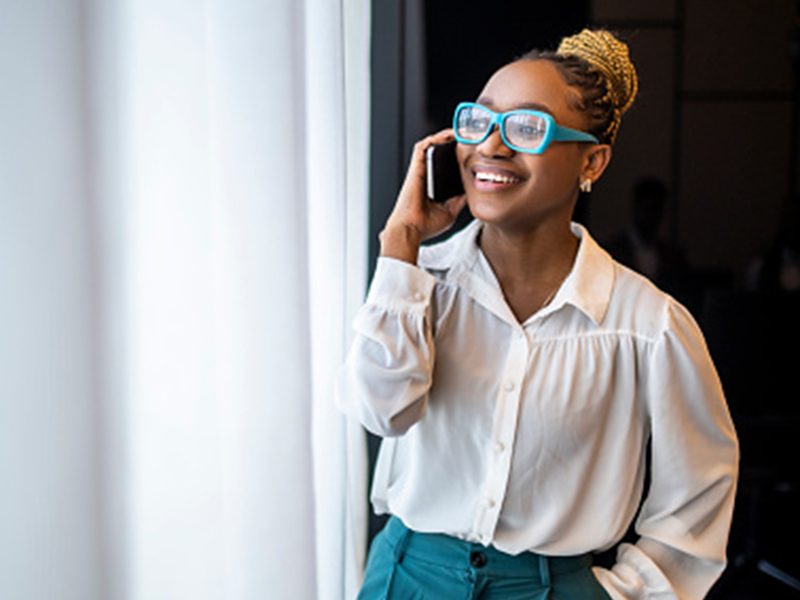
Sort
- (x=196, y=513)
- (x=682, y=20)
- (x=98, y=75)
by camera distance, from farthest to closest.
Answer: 1. (x=682, y=20)
2. (x=196, y=513)
3. (x=98, y=75)

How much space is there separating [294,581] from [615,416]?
49 centimetres

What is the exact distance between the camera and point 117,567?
1.01 metres

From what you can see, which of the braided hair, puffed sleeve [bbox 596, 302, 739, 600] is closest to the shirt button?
puffed sleeve [bbox 596, 302, 739, 600]

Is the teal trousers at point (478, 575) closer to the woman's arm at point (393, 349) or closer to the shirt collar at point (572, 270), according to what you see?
the woman's arm at point (393, 349)

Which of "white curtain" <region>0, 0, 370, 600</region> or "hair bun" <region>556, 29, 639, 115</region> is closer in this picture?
"white curtain" <region>0, 0, 370, 600</region>

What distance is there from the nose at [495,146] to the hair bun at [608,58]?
0.16m

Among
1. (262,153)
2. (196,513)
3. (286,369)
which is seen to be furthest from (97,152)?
(196,513)

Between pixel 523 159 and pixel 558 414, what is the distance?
0.31m

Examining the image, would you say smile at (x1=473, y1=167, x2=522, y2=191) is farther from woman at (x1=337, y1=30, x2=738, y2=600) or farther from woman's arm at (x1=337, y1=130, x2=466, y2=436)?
woman's arm at (x1=337, y1=130, x2=466, y2=436)

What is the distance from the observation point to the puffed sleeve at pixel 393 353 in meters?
0.96

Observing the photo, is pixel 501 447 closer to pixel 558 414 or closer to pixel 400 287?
pixel 558 414

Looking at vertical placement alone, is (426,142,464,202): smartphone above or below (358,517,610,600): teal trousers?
above

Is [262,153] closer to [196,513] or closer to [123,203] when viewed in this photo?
[123,203]

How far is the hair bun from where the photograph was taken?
1.03 meters
